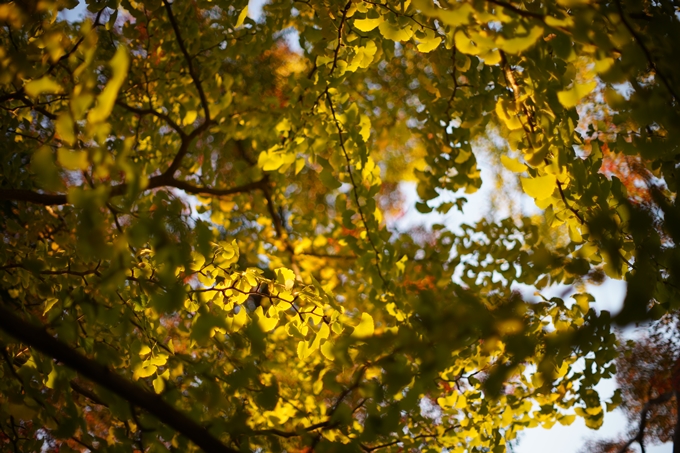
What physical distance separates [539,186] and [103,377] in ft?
2.79

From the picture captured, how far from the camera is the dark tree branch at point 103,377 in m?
0.63

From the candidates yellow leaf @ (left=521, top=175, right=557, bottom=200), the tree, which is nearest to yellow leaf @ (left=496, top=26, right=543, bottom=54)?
the tree

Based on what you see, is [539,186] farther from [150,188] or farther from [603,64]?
[150,188]

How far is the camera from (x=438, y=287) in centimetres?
222

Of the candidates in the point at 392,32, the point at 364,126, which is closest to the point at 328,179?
the point at 364,126

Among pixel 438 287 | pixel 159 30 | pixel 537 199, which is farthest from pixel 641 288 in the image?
pixel 159 30

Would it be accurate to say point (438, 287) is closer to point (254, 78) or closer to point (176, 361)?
point (176, 361)

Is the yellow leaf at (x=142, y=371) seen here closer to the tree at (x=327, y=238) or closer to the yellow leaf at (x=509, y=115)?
the tree at (x=327, y=238)

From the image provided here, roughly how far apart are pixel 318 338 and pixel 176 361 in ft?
1.48

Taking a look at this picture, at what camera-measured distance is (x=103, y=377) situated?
2.09 ft

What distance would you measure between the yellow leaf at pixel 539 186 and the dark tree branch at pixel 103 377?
74cm

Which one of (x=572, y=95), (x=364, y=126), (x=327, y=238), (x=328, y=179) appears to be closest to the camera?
(x=572, y=95)

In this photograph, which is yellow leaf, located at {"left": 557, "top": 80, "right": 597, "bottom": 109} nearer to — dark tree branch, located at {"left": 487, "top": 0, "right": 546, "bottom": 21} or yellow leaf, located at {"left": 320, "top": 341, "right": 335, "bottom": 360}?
dark tree branch, located at {"left": 487, "top": 0, "right": 546, "bottom": 21}

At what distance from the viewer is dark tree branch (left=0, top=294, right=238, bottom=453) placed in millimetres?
632
